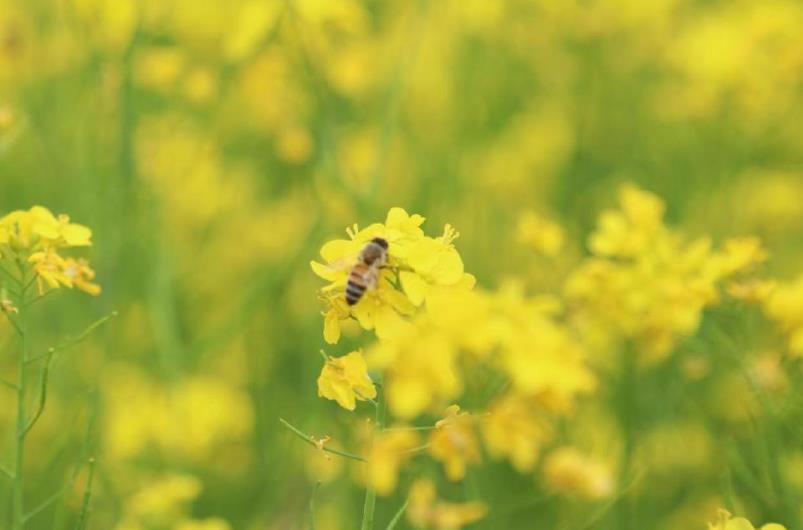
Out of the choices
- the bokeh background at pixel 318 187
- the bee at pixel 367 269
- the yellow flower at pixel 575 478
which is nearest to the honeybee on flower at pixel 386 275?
the bee at pixel 367 269

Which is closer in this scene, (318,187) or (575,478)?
(575,478)

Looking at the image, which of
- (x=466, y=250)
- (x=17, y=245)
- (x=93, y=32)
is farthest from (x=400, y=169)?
(x=17, y=245)

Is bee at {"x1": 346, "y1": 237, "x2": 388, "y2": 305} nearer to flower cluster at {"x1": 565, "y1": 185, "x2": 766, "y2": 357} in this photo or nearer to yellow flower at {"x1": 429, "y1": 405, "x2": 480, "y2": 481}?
yellow flower at {"x1": 429, "y1": 405, "x2": 480, "y2": 481}

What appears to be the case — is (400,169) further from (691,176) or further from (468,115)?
(691,176)

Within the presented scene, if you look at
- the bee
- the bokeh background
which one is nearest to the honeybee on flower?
the bee

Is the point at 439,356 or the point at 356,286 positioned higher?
the point at 356,286

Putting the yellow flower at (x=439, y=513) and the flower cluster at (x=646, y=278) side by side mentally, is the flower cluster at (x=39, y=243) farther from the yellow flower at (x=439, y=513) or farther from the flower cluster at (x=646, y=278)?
the flower cluster at (x=646, y=278)

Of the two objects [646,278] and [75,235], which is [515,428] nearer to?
[75,235]

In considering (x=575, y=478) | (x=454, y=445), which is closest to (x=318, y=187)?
(x=575, y=478)
